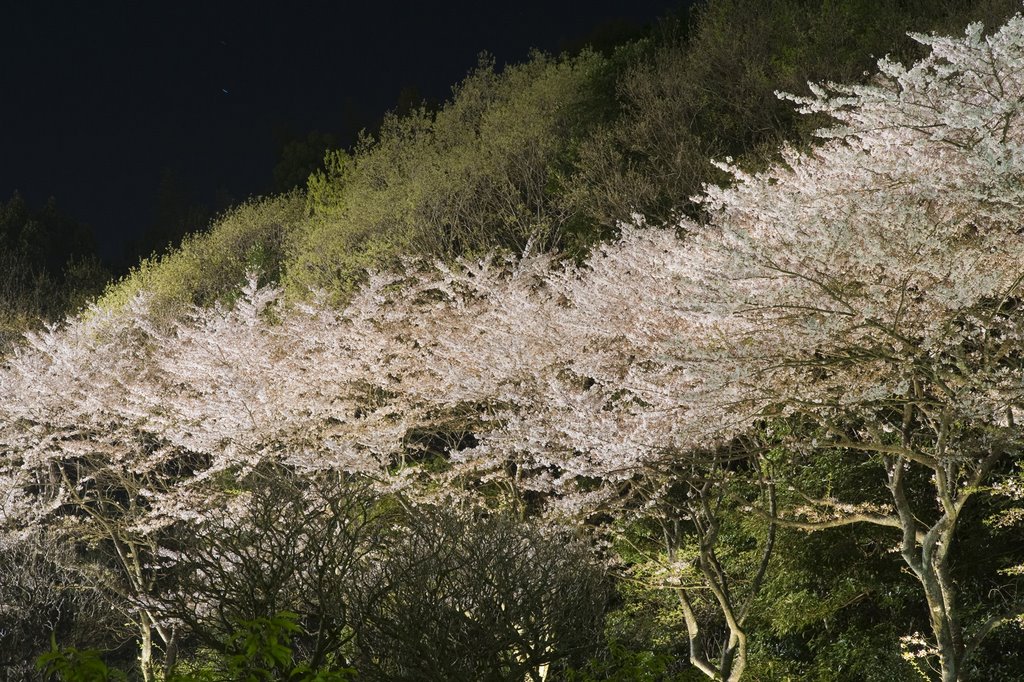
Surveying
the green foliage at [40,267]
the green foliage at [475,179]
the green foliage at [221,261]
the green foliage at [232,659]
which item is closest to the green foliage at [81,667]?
the green foliage at [232,659]

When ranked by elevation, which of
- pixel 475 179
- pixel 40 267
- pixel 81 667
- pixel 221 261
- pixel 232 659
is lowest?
pixel 221 261

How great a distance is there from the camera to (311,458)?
37.7 ft

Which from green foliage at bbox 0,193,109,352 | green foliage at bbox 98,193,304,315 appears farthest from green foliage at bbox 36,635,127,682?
green foliage at bbox 0,193,109,352

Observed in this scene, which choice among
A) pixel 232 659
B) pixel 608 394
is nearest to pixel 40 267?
pixel 608 394

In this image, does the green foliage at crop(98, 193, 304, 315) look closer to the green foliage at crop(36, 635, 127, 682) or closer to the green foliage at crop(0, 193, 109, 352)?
the green foliage at crop(0, 193, 109, 352)

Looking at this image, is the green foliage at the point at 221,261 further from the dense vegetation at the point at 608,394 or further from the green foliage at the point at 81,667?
the green foliage at the point at 81,667

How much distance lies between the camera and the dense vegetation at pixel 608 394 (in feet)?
18.5

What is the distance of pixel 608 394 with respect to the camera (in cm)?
917

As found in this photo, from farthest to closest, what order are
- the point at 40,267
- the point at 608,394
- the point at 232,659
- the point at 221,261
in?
the point at 40,267 < the point at 221,261 < the point at 608,394 < the point at 232,659

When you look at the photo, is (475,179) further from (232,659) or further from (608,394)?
(232,659)

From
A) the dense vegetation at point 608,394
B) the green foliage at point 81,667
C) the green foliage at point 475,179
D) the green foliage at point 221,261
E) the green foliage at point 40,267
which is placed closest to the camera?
the green foliage at point 81,667

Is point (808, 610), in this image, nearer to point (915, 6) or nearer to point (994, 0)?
point (994, 0)

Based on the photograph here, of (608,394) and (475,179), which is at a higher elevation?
(475,179)

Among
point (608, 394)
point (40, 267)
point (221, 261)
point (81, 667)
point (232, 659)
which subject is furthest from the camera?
point (40, 267)
